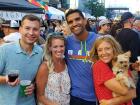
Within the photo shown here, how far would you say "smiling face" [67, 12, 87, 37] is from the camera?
4.20 m

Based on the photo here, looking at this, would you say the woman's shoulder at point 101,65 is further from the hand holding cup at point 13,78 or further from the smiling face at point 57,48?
the hand holding cup at point 13,78

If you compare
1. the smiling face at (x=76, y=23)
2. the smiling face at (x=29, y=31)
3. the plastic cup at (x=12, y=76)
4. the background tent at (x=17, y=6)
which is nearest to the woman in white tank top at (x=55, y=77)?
the smiling face at (x=76, y=23)

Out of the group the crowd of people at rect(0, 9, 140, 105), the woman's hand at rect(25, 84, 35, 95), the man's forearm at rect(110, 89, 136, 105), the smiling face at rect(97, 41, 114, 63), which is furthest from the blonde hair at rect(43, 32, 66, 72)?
the man's forearm at rect(110, 89, 136, 105)

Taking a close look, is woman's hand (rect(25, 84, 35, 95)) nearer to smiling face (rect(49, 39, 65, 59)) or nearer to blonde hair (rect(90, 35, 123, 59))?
smiling face (rect(49, 39, 65, 59))

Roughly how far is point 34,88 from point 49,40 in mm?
618

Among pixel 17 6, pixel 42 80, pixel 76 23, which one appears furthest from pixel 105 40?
pixel 17 6

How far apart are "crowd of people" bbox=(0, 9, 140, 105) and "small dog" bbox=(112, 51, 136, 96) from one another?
0.01 metres

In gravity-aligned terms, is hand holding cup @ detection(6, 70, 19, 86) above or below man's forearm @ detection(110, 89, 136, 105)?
above

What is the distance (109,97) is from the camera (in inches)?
150

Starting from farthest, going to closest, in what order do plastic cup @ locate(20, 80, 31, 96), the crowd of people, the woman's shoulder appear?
the woman's shoulder → the crowd of people → plastic cup @ locate(20, 80, 31, 96)

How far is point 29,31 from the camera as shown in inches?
148

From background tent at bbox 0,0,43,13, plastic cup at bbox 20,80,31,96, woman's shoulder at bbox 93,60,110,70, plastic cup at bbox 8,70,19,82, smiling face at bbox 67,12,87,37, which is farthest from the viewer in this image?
background tent at bbox 0,0,43,13

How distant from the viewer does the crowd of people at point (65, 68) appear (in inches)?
146

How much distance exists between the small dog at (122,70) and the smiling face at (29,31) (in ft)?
3.17
